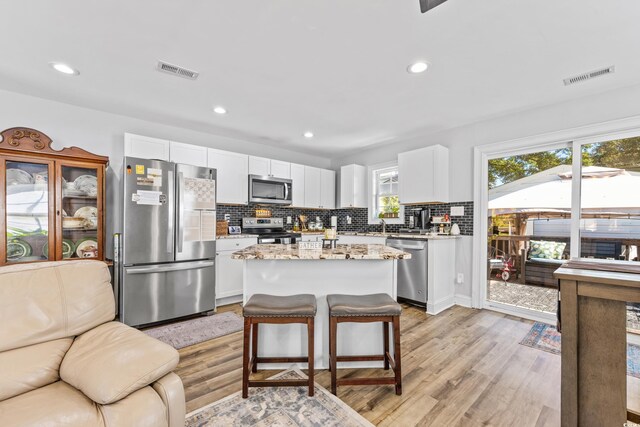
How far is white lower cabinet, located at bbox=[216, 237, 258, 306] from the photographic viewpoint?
3814 mm

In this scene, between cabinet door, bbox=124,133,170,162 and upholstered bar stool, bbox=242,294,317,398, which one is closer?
upholstered bar stool, bbox=242,294,317,398

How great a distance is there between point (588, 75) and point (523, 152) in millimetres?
1095

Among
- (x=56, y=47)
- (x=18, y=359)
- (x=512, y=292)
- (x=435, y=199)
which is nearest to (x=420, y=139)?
(x=435, y=199)

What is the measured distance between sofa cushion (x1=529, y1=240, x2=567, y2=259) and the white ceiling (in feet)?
5.29

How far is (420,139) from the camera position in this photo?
14.6ft

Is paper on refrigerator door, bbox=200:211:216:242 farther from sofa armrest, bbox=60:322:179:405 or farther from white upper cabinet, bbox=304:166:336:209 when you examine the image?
sofa armrest, bbox=60:322:179:405

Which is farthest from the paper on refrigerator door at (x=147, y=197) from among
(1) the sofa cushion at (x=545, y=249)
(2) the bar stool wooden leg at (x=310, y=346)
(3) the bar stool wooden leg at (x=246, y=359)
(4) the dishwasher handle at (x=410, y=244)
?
(1) the sofa cushion at (x=545, y=249)

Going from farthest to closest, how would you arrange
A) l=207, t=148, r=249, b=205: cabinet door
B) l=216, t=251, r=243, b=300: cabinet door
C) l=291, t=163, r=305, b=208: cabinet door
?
l=291, t=163, r=305, b=208: cabinet door < l=207, t=148, r=249, b=205: cabinet door < l=216, t=251, r=243, b=300: cabinet door

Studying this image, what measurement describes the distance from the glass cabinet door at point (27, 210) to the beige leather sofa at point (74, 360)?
1967mm

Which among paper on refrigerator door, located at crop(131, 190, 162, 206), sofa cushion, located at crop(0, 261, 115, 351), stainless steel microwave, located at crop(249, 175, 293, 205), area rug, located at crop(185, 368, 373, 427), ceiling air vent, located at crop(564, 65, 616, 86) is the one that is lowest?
area rug, located at crop(185, 368, 373, 427)

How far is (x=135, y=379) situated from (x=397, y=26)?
2428 millimetres

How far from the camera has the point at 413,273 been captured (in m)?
3.78

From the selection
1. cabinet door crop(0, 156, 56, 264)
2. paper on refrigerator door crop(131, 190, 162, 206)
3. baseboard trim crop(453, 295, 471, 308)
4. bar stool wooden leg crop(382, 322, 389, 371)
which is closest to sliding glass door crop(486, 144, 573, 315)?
baseboard trim crop(453, 295, 471, 308)

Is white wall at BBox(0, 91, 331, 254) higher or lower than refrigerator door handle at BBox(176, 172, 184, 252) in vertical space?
higher
